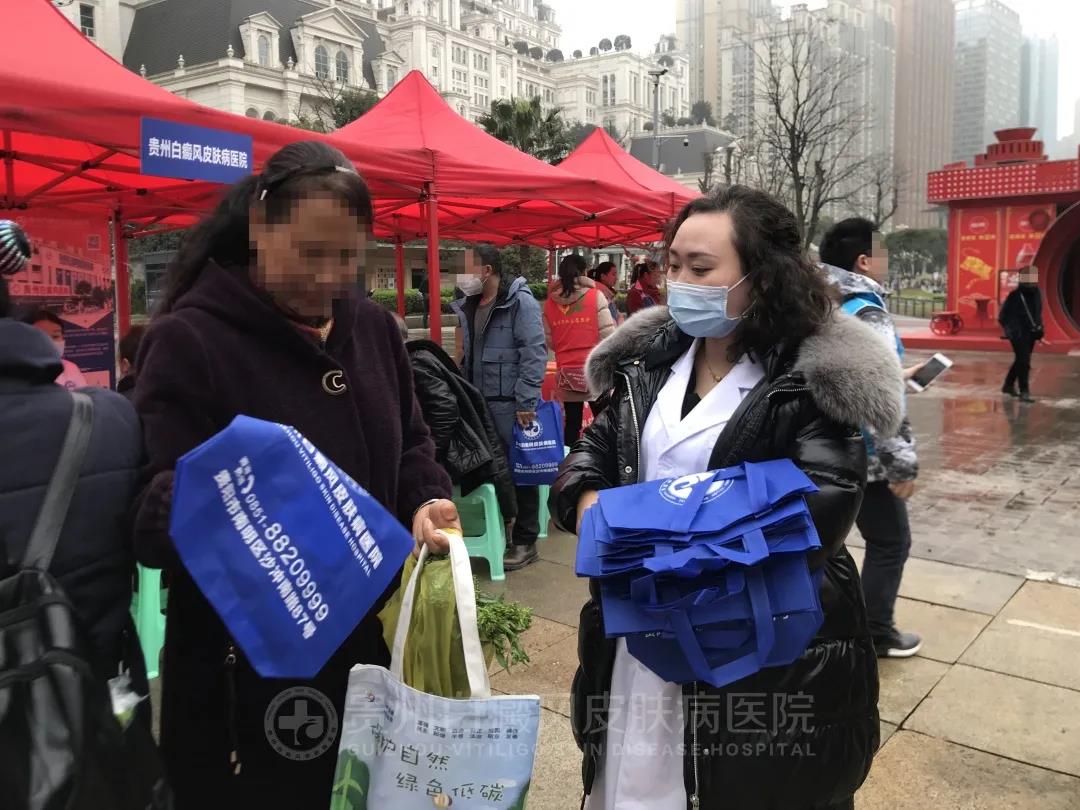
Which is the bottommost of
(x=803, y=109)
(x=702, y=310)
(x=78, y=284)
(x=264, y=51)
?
(x=702, y=310)

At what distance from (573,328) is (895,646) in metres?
3.68

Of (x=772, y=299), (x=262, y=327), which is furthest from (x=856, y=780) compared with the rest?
(x=262, y=327)

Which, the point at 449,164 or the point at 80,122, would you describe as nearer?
the point at 80,122

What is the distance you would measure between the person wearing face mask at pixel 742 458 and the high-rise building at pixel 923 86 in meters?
50.9

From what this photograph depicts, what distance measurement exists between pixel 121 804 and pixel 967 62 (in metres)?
82.0

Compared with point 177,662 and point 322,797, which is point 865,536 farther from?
point 177,662

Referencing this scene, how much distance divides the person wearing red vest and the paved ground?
1.42m

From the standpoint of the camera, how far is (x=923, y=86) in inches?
2224

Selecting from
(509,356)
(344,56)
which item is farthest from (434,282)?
(344,56)

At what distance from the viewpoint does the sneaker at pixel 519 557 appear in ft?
16.4

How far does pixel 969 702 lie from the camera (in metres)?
3.29

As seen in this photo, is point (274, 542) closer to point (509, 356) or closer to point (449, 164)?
point (509, 356)

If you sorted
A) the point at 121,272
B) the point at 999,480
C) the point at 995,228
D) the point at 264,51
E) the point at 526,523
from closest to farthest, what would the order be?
the point at 526,523, the point at 999,480, the point at 121,272, the point at 995,228, the point at 264,51

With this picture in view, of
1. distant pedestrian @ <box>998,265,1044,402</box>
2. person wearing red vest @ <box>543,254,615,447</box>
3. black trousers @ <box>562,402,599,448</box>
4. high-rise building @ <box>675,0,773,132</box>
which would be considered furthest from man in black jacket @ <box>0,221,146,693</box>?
high-rise building @ <box>675,0,773,132</box>
